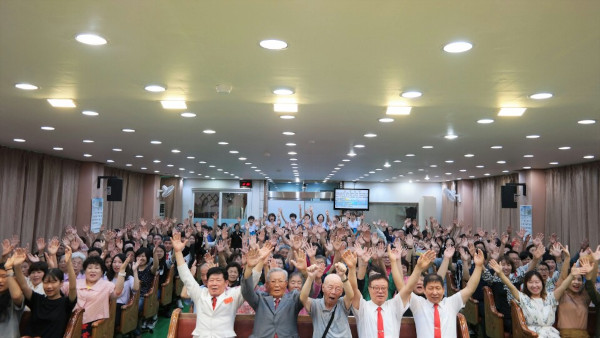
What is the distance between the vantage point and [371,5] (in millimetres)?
2695

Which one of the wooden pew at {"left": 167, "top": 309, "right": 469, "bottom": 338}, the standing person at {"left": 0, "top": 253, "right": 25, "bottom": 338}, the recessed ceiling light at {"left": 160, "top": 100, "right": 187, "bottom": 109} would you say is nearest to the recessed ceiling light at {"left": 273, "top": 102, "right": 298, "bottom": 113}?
the recessed ceiling light at {"left": 160, "top": 100, "right": 187, "bottom": 109}

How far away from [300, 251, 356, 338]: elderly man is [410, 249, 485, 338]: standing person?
1.88 feet

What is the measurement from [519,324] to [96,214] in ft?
38.8

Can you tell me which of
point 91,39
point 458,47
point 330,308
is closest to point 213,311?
point 330,308

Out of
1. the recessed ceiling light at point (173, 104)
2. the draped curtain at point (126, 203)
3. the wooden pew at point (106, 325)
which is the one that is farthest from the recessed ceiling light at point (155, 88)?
the draped curtain at point (126, 203)

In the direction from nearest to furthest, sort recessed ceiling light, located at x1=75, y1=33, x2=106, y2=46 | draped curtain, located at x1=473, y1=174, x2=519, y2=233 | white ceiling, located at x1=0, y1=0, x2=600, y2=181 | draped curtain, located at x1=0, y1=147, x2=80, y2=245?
white ceiling, located at x1=0, y1=0, x2=600, y2=181, recessed ceiling light, located at x1=75, y1=33, x2=106, y2=46, draped curtain, located at x1=0, y1=147, x2=80, y2=245, draped curtain, located at x1=473, y1=174, x2=519, y2=233

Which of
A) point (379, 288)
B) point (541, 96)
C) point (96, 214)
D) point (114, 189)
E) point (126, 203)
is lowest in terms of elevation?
point (379, 288)

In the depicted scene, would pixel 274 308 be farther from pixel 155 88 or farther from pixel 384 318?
pixel 155 88

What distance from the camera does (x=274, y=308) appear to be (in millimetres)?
3791

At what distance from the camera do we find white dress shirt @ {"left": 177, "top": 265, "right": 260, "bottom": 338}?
12.5 feet

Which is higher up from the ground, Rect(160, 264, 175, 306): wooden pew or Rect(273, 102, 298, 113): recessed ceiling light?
Rect(273, 102, 298, 113): recessed ceiling light

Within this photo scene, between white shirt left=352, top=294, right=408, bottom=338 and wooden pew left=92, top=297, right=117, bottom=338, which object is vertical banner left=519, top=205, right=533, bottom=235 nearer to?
white shirt left=352, top=294, right=408, bottom=338

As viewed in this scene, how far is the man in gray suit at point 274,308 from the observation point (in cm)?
370

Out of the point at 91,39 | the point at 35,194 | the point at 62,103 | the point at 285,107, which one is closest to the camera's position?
the point at 91,39
